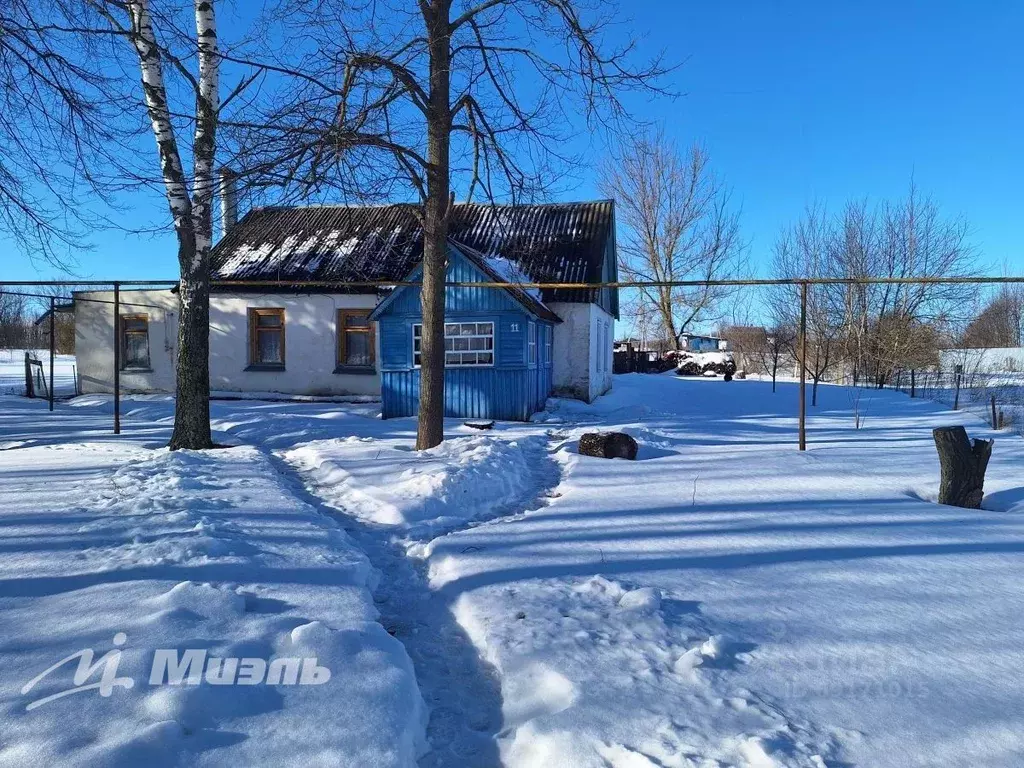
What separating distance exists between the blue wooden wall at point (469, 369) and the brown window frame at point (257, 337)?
5.17m

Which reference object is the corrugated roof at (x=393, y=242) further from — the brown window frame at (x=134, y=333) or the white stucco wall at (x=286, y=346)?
the brown window frame at (x=134, y=333)

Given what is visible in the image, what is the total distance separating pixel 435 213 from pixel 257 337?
36.6 ft

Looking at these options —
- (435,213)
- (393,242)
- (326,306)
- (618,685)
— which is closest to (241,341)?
(326,306)

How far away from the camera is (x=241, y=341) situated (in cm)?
1784

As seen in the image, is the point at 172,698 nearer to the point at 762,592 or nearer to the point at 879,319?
the point at 762,592

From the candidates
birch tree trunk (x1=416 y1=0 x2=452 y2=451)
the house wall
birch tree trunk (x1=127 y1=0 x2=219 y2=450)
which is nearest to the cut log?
birch tree trunk (x1=416 y1=0 x2=452 y2=451)

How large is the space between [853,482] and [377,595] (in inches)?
202

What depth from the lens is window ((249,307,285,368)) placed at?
17.8 meters

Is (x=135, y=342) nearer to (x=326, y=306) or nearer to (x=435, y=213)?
(x=326, y=306)

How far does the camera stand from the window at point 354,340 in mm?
17359

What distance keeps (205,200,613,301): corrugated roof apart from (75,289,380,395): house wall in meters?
0.73
